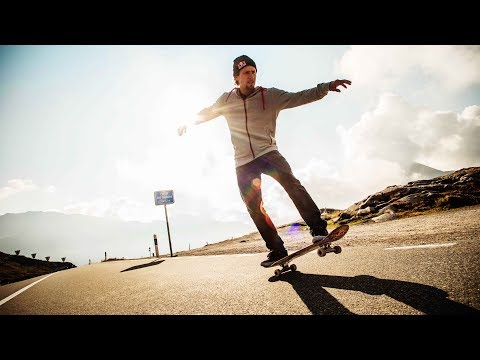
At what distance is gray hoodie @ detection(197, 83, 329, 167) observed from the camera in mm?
3666

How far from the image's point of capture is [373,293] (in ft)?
7.47

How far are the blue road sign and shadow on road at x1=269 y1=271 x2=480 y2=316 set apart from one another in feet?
59.1

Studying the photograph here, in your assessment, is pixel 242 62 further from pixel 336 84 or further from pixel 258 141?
pixel 336 84

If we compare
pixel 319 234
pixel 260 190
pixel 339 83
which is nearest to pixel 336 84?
pixel 339 83

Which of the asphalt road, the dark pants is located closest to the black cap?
the dark pants

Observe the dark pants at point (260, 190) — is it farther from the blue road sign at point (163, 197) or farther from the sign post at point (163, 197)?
the blue road sign at point (163, 197)

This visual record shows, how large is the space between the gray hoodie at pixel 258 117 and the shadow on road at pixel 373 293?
174cm

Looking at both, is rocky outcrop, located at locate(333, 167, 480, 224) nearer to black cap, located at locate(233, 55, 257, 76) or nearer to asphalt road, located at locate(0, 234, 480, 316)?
asphalt road, located at locate(0, 234, 480, 316)

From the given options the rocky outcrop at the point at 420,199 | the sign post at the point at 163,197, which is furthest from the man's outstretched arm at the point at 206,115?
the sign post at the point at 163,197

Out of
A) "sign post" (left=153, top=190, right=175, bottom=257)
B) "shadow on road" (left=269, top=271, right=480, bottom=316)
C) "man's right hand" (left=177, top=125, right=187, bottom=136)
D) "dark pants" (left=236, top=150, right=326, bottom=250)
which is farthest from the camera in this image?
"sign post" (left=153, top=190, right=175, bottom=257)

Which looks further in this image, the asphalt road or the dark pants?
the dark pants
